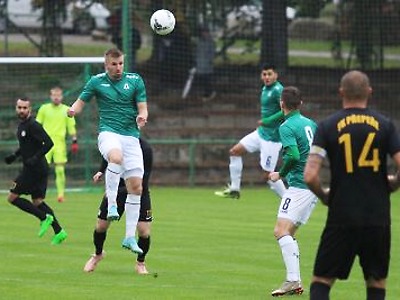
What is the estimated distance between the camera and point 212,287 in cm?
1210

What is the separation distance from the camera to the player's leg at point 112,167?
12.7 metres

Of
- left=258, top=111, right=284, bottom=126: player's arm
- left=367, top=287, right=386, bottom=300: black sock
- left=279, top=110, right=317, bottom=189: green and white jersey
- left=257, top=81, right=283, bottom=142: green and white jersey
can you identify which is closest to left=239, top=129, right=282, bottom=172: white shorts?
left=257, top=81, right=283, bottom=142: green and white jersey

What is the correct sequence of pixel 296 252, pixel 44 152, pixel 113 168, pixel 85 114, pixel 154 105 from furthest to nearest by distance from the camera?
pixel 154 105, pixel 85 114, pixel 44 152, pixel 113 168, pixel 296 252

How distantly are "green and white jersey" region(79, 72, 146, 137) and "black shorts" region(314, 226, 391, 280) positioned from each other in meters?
4.93

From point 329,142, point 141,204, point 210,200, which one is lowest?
point 210,200

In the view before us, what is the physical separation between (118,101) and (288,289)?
298cm

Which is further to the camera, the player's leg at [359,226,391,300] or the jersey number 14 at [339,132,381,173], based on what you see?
the player's leg at [359,226,391,300]

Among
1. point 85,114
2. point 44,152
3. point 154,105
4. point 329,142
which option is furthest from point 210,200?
point 329,142

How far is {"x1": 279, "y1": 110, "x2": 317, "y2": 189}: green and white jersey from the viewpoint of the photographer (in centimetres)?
1151

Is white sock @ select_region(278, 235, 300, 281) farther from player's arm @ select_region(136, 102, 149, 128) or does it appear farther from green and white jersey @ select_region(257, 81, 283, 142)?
green and white jersey @ select_region(257, 81, 283, 142)

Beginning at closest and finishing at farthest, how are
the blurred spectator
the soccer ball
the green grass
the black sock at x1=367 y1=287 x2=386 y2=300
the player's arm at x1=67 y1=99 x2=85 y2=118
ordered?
1. the black sock at x1=367 y1=287 x2=386 y2=300
2. the green grass
3. the player's arm at x1=67 y1=99 x2=85 y2=118
4. the soccer ball
5. the blurred spectator

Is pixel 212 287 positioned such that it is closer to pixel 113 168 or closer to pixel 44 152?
pixel 113 168

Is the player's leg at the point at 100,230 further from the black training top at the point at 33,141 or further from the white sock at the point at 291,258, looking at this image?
the black training top at the point at 33,141

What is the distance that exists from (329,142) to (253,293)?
3.68 meters
